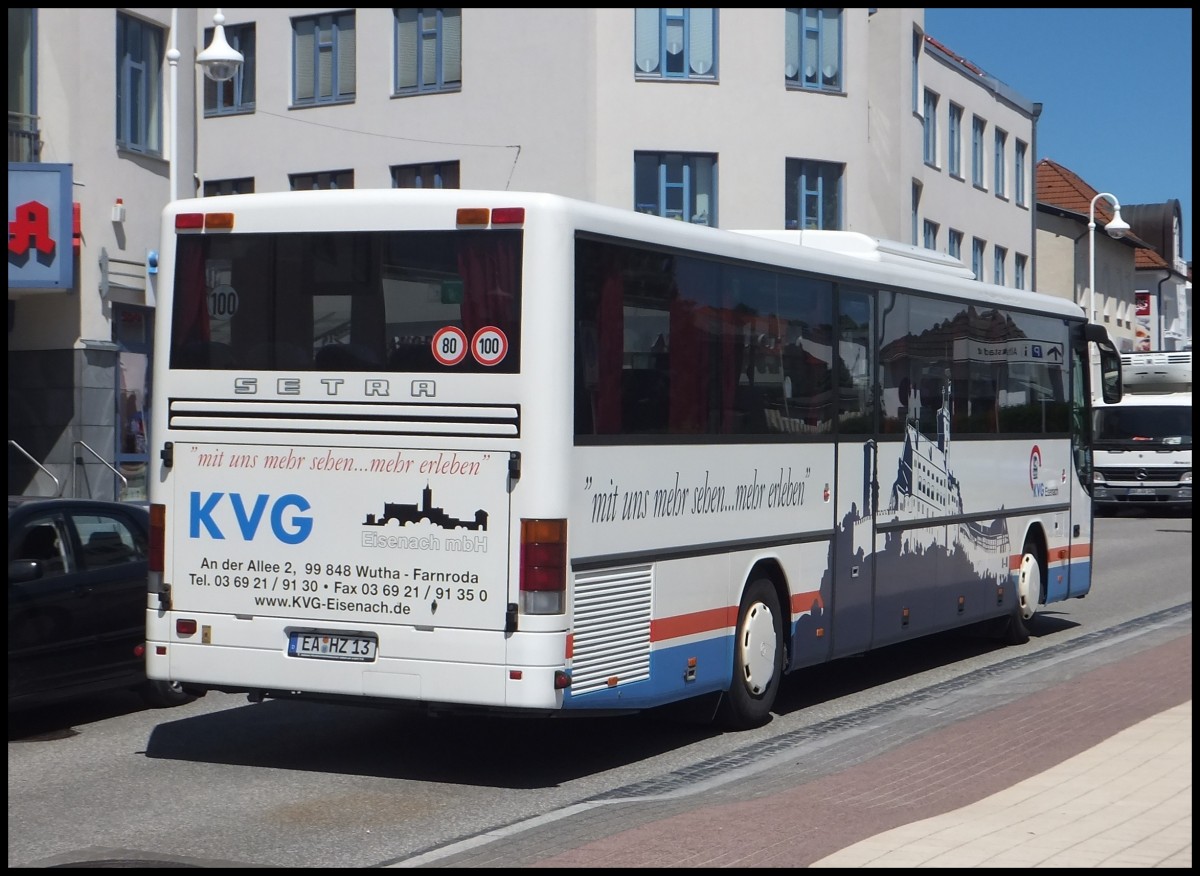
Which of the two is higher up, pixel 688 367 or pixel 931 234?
pixel 931 234

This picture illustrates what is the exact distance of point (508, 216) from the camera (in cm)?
879

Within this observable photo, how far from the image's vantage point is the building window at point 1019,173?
5388cm

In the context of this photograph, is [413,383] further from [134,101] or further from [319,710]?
[134,101]

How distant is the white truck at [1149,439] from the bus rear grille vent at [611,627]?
28633mm

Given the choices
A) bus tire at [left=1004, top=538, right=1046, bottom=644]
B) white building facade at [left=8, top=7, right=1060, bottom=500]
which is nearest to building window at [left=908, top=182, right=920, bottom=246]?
white building facade at [left=8, top=7, right=1060, bottom=500]

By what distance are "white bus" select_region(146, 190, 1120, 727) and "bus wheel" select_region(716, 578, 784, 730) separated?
0.02 meters

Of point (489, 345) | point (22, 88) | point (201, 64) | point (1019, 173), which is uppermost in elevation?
point (1019, 173)

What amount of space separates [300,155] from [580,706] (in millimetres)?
31349

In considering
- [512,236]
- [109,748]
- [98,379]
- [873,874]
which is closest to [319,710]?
[109,748]

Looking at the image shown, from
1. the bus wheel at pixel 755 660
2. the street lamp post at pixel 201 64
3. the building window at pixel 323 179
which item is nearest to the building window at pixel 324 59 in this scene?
the building window at pixel 323 179

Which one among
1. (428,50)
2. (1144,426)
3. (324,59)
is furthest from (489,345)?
(324,59)

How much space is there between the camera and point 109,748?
999 centimetres

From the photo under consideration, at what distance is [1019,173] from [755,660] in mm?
46541

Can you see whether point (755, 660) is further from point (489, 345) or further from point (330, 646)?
point (489, 345)
